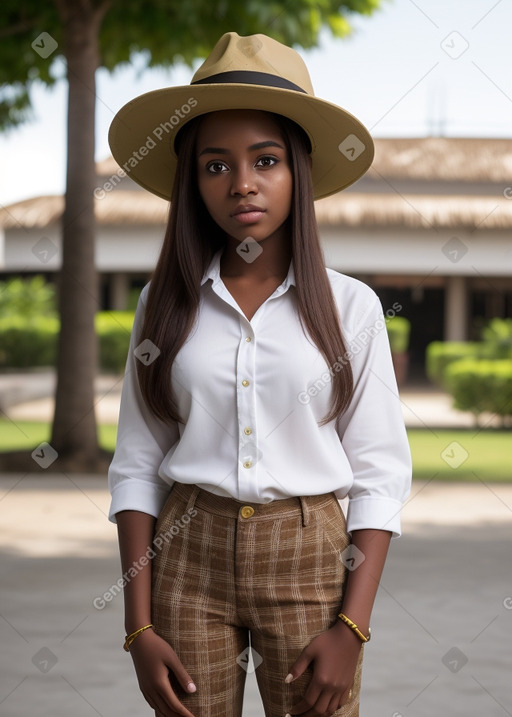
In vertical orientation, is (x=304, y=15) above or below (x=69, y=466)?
above

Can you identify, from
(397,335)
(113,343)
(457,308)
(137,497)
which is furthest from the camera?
(457,308)

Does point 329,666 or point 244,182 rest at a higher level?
point 244,182

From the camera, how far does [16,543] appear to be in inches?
222

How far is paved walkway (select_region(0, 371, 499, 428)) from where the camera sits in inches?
508

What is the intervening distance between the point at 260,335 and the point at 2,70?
8.87 meters

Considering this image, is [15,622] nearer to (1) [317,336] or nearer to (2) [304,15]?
(1) [317,336]

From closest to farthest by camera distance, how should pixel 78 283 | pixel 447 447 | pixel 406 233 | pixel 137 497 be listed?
1. pixel 137 497
2. pixel 78 283
3. pixel 447 447
4. pixel 406 233

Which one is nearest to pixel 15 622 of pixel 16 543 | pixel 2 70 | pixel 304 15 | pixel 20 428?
pixel 16 543

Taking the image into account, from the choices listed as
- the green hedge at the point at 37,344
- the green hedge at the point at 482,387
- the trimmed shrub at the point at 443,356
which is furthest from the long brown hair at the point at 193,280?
the green hedge at the point at 37,344

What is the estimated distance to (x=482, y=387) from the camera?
38.3ft

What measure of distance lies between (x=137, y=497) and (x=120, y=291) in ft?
57.5

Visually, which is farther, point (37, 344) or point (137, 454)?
point (37, 344)

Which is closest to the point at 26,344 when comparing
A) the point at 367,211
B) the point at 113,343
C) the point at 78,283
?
the point at 113,343

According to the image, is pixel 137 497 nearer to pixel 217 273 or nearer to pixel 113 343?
pixel 217 273
